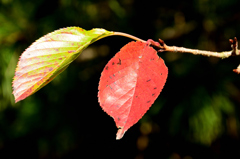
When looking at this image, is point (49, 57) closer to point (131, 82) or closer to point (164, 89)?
point (131, 82)

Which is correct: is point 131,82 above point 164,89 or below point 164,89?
above

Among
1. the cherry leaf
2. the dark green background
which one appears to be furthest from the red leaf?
the dark green background

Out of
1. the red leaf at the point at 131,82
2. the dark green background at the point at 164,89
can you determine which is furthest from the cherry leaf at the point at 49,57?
the dark green background at the point at 164,89

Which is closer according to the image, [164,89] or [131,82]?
[131,82]

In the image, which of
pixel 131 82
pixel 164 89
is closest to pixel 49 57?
pixel 131 82
